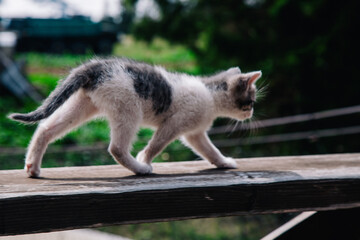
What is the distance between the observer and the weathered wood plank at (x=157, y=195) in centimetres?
150

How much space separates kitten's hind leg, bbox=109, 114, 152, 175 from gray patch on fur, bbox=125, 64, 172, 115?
17 centimetres

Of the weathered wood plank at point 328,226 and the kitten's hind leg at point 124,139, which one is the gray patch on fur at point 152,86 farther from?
the weathered wood plank at point 328,226

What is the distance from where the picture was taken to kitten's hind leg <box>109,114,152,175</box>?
234 cm

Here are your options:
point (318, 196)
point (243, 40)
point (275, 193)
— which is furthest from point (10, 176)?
point (243, 40)

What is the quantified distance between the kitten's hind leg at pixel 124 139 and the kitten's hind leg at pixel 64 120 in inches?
7.2

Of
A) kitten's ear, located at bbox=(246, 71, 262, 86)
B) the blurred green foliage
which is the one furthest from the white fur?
the blurred green foliage

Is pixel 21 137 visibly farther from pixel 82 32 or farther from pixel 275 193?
pixel 275 193

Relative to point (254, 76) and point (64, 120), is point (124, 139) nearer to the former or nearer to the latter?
point (64, 120)

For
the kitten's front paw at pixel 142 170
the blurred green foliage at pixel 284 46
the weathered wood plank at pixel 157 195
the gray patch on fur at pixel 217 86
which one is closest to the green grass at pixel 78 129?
the blurred green foliage at pixel 284 46

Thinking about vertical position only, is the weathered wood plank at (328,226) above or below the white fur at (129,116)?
below

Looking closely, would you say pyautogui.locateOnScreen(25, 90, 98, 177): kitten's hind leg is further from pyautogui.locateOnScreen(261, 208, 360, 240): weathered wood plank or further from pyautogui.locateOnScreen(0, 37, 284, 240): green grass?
pyautogui.locateOnScreen(261, 208, 360, 240): weathered wood plank

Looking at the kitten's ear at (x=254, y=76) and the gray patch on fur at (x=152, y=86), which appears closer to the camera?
the gray patch on fur at (x=152, y=86)

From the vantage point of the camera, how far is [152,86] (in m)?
2.50

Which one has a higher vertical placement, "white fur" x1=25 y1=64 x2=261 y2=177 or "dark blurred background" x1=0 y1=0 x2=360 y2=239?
"dark blurred background" x1=0 y1=0 x2=360 y2=239
